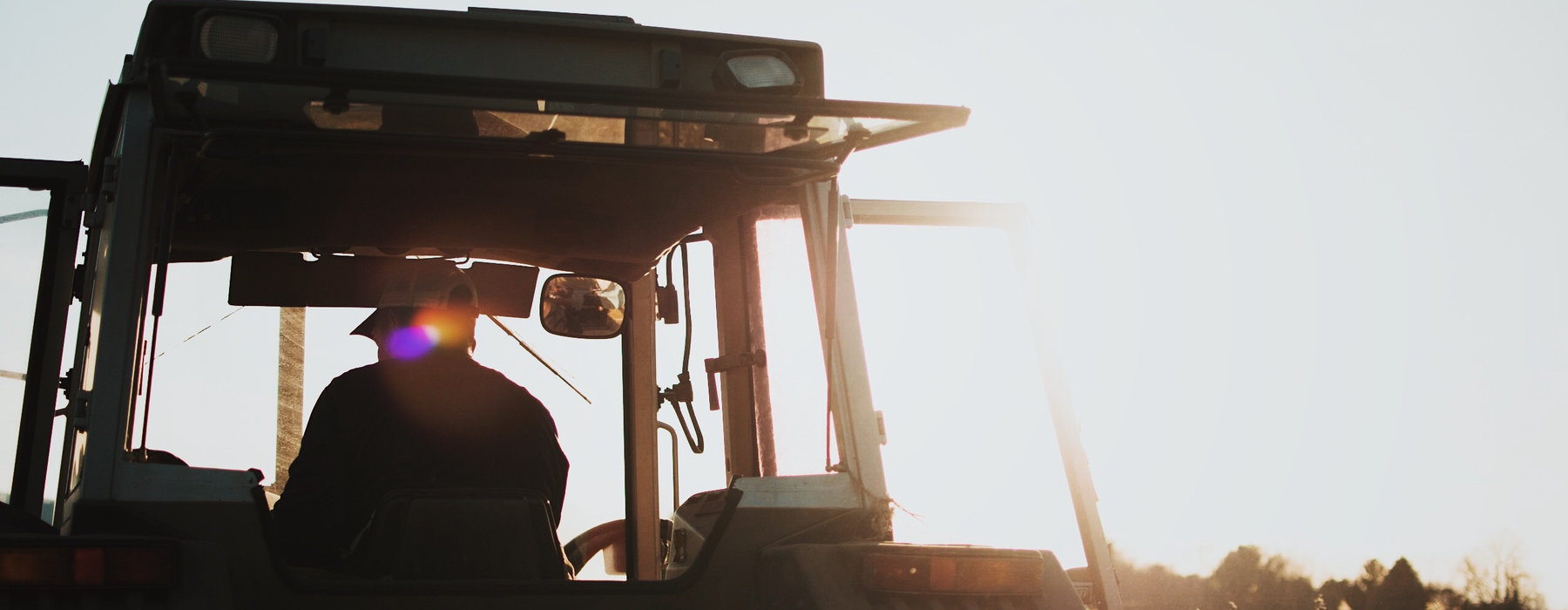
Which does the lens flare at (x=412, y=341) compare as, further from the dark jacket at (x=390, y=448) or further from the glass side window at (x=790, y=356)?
the glass side window at (x=790, y=356)

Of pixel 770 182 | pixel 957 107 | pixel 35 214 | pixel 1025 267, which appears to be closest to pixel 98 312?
pixel 35 214

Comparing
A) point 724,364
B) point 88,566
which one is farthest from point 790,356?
point 88,566

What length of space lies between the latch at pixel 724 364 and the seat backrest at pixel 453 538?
87 centimetres

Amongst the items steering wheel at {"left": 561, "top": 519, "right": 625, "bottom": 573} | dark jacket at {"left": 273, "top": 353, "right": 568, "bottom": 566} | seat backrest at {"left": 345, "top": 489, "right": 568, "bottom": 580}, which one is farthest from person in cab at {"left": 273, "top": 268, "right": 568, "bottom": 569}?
steering wheel at {"left": 561, "top": 519, "right": 625, "bottom": 573}

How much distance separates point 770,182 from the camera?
10.0ft

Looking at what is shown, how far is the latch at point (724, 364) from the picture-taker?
3.48 m

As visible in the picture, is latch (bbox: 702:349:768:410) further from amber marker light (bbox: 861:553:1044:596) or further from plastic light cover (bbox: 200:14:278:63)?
plastic light cover (bbox: 200:14:278:63)

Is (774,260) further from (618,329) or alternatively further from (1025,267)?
(1025,267)

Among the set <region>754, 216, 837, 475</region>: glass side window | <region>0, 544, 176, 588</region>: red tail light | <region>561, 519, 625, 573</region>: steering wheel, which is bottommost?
<region>0, 544, 176, 588</region>: red tail light

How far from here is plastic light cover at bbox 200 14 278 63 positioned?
246 cm

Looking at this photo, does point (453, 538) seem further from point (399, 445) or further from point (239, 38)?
point (239, 38)

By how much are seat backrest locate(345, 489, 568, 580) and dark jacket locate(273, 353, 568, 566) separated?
0.26 metres

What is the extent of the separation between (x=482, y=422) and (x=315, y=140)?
0.83m

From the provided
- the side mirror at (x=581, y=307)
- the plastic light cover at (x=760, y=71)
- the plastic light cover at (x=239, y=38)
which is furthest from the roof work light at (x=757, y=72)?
the side mirror at (x=581, y=307)
